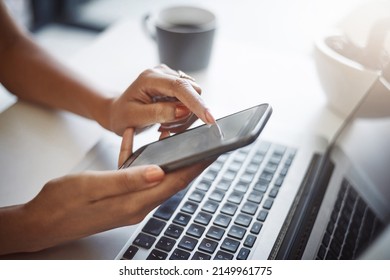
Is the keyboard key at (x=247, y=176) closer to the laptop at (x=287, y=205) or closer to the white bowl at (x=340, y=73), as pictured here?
the laptop at (x=287, y=205)

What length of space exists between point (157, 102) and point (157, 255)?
0.18m

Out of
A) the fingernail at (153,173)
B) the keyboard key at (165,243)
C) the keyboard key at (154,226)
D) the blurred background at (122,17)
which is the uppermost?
the fingernail at (153,173)

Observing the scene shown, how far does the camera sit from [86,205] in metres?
0.41

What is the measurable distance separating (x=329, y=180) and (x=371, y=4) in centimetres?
31

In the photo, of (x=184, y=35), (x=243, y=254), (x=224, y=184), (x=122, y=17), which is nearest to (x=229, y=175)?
(x=224, y=184)

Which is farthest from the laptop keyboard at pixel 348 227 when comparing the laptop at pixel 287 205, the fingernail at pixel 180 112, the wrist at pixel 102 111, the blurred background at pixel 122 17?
the blurred background at pixel 122 17

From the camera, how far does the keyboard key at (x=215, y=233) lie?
1.49ft

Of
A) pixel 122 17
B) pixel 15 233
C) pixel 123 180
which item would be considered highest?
pixel 123 180

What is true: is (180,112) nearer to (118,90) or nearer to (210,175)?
(210,175)

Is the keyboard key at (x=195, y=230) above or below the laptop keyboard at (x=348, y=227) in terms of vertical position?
below

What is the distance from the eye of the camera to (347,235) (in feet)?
1.54

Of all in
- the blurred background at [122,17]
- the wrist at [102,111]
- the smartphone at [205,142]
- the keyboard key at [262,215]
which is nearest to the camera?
A: the smartphone at [205,142]
